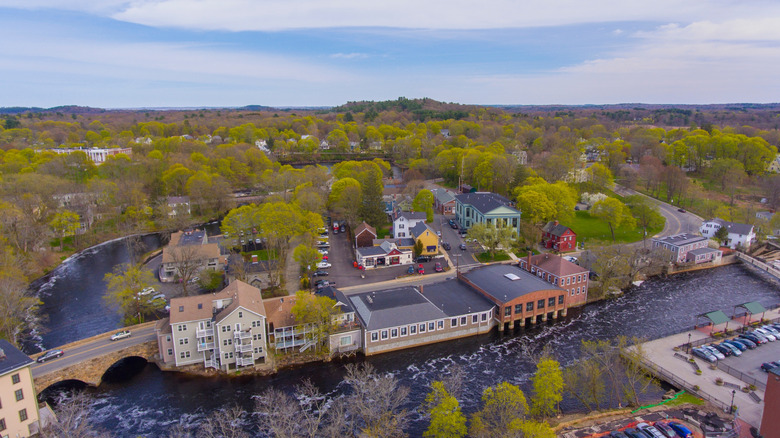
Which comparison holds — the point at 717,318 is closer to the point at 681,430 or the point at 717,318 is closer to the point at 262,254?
the point at 681,430

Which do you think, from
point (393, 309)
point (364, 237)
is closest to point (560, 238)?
point (364, 237)

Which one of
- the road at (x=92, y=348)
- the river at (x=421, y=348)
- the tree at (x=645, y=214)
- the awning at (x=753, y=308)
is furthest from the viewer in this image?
the tree at (x=645, y=214)

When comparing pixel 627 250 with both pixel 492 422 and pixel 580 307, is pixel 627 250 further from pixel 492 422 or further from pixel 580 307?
pixel 492 422

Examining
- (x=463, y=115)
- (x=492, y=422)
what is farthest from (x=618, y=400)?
(x=463, y=115)

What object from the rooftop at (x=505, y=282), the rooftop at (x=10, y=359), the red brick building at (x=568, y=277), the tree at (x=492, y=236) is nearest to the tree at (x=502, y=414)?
the rooftop at (x=505, y=282)

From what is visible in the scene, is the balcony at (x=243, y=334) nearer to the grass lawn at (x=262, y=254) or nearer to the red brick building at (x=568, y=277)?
the grass lawn at (x=262, y=254)

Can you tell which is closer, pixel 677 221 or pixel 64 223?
pixel 64 223

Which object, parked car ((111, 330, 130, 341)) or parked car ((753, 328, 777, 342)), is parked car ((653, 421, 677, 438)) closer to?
parked car ((753, 328, 777, 342))
